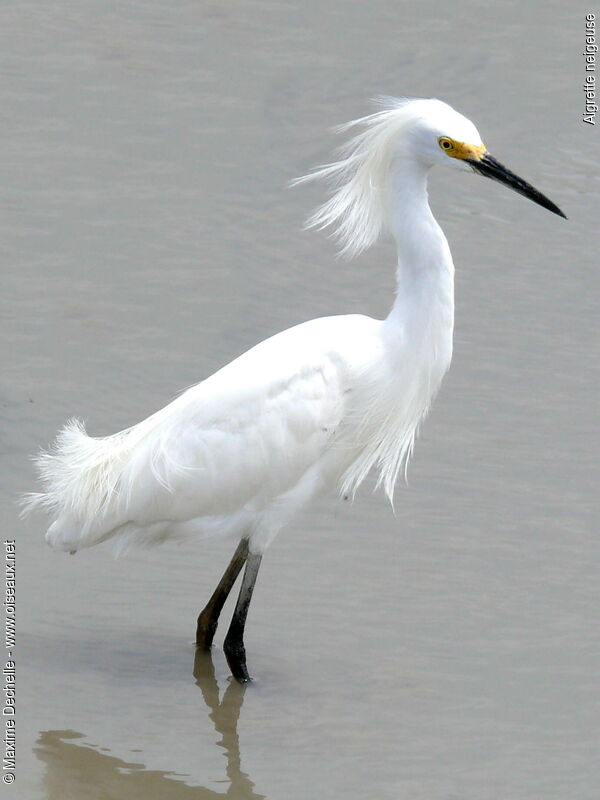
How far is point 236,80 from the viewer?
30.3ft

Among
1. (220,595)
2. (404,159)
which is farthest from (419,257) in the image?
(220,595)

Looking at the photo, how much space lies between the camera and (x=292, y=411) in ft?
16.2

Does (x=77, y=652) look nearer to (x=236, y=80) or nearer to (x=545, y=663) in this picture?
(x=545, y=663)

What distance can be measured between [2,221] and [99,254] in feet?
1.84

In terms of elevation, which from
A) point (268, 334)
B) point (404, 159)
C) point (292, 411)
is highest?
point (404, 159)

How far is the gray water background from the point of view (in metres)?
4.62

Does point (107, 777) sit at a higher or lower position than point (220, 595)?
lower

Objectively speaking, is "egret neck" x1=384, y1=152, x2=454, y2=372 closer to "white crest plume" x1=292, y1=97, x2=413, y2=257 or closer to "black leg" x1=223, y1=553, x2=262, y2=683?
"white crest plume" x1=292, y1=97, x2=413, y2=257

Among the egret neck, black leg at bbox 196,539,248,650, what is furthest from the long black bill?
black leg at bbox 196,539,248,650

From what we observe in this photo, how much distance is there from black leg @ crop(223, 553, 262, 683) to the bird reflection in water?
14.6 inches

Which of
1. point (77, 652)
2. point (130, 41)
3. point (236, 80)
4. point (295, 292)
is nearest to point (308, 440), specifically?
point (77, 652)

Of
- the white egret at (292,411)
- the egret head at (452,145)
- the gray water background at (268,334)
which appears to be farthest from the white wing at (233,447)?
the egret head at (452,145)

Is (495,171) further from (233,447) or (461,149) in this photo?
(233,447)

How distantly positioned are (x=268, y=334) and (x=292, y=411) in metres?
2.16
